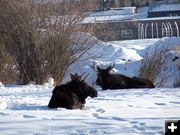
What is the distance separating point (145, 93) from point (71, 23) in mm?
7876

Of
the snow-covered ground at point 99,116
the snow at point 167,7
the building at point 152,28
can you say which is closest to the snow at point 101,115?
the snow-covered ground at point 99,116

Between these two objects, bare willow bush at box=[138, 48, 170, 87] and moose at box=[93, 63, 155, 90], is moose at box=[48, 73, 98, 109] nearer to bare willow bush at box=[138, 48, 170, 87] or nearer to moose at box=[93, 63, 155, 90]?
moose at box=[93, 63, 155, 90]

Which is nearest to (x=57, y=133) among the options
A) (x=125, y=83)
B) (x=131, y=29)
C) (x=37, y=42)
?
(x=125, y=83)

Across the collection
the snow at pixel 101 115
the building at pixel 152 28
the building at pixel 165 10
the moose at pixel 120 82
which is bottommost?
the building at pixel 152 28

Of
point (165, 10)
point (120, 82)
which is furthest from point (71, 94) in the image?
point (165, 10)

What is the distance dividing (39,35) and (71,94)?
9612 mm

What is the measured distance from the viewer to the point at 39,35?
63.8 feet

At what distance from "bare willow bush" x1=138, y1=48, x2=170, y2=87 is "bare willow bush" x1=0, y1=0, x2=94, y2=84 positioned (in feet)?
11.6

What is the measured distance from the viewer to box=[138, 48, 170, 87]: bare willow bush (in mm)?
21328

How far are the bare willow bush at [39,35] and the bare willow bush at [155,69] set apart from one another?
353 cm

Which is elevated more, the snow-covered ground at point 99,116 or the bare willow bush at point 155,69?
the snow-covered ground at point 99,116

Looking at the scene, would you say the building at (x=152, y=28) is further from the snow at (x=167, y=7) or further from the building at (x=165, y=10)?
→ the snow at (x=167, y=7)

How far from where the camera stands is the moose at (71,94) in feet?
32.2

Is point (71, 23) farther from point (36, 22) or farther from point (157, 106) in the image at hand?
point (157, 106)
